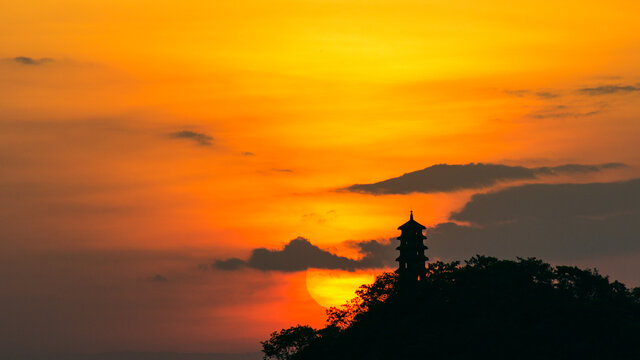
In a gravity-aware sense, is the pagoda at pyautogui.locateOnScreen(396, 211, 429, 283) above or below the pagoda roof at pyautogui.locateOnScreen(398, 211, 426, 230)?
below

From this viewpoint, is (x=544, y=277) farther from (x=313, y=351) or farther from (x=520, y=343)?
(x=313, y=351)

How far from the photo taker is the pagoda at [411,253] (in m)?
114

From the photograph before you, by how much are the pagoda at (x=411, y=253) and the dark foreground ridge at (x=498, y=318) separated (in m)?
1.07

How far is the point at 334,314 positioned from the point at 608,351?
3322 cm

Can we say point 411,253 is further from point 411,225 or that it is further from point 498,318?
point 498,318

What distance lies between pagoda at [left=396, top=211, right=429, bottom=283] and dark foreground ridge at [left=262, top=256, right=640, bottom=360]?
107 centimetres

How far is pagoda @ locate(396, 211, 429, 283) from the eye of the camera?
114438 mm

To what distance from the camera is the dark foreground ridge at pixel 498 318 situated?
10025cm

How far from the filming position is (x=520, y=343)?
101 metres

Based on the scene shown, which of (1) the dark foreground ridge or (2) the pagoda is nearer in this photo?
(1) the dark foreground ridge

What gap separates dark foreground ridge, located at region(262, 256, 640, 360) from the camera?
100250 mm

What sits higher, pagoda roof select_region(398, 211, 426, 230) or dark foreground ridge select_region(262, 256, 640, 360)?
pagoda roof select_region(398, 211, 426, 230)

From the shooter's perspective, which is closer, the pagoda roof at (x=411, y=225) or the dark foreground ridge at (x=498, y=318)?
the dark foreground ridge at (x=498, y=318)

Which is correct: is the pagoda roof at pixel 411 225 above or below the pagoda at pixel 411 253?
above
